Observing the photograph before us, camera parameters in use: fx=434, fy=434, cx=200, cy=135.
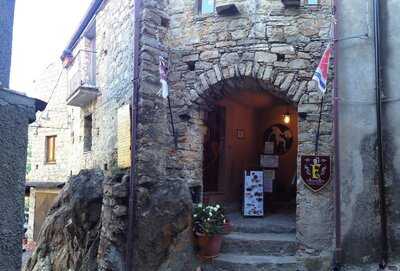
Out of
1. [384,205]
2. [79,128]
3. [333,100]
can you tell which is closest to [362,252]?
[384,205]

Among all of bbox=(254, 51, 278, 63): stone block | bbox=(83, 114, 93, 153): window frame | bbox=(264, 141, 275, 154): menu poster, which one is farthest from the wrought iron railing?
bbox=(254, 51, 278, 63): stone block

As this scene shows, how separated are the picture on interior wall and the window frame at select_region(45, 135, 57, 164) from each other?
27.1ft

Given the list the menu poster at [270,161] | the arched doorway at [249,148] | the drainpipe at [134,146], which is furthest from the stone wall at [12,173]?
the menu poster at [270,161]

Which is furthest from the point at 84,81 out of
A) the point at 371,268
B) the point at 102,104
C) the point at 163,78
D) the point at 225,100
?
the point at 371,268

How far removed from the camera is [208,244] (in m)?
6.42

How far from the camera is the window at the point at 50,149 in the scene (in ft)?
50.7

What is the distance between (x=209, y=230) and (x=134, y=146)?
5.53 feet

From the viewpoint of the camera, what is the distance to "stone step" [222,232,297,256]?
6.57m

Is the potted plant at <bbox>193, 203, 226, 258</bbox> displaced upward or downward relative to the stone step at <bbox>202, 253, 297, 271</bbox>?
upward

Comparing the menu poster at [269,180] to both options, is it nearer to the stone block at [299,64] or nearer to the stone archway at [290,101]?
the stone archway at [290,101]

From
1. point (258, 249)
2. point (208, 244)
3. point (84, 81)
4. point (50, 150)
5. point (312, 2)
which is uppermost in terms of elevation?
point (312, 2)

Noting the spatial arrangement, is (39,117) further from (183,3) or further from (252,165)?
(183,3)

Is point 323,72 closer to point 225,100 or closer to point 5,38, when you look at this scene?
point 225,100

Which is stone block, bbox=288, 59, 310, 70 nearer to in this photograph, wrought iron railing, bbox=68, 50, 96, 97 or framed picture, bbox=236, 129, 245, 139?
framed picture, bbox=236, 129, 245, 139
